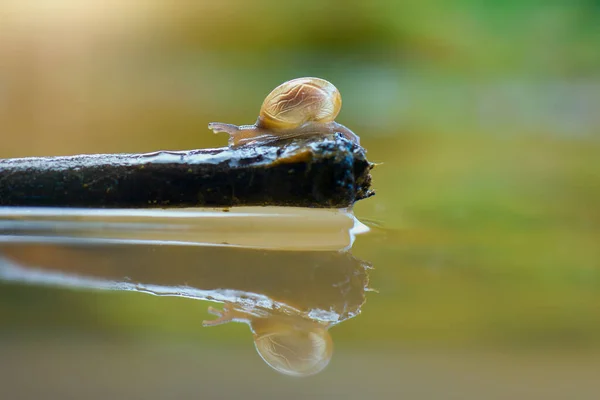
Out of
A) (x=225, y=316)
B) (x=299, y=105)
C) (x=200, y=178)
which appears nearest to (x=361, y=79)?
(x=299, y=105)

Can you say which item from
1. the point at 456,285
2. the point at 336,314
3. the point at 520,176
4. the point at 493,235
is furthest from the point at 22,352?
the point at 520,176

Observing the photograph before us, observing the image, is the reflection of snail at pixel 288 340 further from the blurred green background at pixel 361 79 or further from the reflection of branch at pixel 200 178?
the blurred green background at pixel 361 79

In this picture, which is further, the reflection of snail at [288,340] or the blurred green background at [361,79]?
the blurred green background at [361,79]

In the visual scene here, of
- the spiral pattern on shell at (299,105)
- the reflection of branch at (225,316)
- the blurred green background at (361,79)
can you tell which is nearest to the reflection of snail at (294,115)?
the spiral pattern on shell at (299,105)

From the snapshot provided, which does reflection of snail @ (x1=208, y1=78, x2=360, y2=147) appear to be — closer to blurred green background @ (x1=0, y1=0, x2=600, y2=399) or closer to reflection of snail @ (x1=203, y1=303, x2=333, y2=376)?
blurred green background @ (x1=0, y1=0, x2=600, y2=399)

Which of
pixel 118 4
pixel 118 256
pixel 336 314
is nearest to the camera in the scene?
pixel 336 314

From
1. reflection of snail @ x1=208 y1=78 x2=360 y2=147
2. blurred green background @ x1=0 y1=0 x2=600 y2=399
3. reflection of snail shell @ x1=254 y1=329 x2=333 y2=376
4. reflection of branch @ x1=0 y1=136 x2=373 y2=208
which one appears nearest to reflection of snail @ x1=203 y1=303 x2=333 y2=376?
reflection of snail shell @ x1=254 y1=329 x2=333 y2=376

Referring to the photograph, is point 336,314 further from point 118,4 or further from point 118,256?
point 118,4

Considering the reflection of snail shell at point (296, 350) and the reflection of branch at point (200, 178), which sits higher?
the reflection of branch at point (200, 178)
